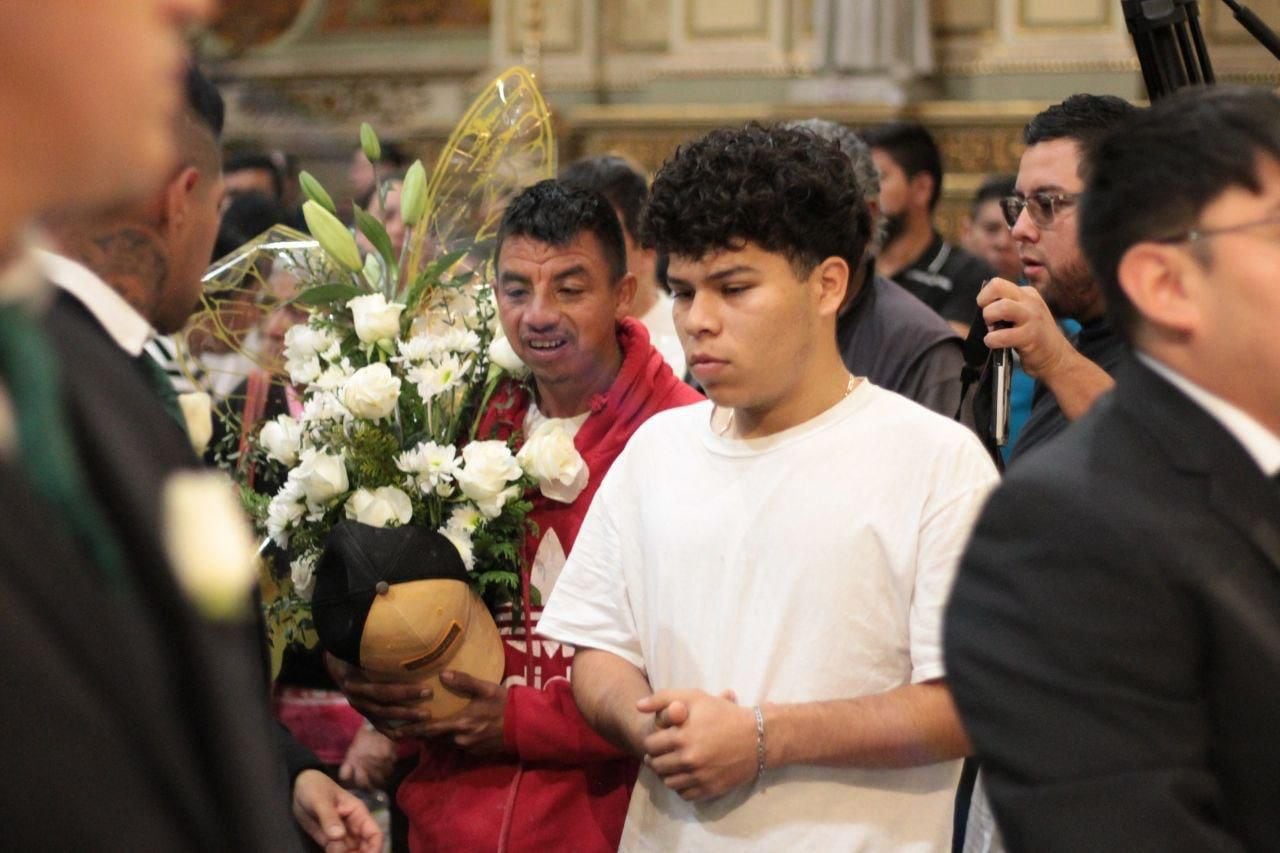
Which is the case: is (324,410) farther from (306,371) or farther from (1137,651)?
(1137,651)

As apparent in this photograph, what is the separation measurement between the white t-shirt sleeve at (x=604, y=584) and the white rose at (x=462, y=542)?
229 mm

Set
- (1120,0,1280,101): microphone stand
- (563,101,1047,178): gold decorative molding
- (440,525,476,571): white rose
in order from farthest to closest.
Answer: (563,101,1047,178): gold decorative molding
(440,525,476,571): white rose
(1120,0,1280,101): microphone stand

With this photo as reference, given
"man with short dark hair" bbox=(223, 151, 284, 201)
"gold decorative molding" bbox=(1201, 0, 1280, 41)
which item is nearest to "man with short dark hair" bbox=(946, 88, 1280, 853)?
"man with short dark hair" bbox=(223, 151, 284, 201)

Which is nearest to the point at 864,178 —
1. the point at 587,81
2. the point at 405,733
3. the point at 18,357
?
the point at 405,733

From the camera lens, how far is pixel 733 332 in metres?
2.48

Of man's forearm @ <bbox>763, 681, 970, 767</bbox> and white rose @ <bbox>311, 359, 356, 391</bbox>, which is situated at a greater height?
white rose @ <bbox>311, 359, 356, 391</bbox>

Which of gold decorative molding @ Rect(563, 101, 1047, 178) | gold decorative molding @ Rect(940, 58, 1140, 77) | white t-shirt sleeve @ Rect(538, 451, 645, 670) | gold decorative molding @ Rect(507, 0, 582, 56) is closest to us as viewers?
white t-shirt sleeve @ Rect(538, 451, 645, 670)

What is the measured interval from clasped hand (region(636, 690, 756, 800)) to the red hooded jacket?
437mm

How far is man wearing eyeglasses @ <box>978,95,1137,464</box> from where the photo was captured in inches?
110

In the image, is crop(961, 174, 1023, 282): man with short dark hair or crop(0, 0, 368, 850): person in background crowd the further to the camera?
crop(961, 174, 1023, 282): man with short dark hair

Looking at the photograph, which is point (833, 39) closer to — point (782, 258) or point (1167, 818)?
point (782, 258)

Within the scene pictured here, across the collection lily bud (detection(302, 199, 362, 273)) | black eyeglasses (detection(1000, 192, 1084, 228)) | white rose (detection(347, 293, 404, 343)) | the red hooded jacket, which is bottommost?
the red hooded jacket

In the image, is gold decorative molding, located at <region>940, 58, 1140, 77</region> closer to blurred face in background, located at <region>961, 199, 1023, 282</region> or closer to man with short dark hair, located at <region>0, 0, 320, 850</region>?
blurred face in background, located at <region>961, 199, 1023, 282</region>

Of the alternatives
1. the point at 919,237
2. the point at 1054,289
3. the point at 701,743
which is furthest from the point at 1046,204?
the point at 919,237
